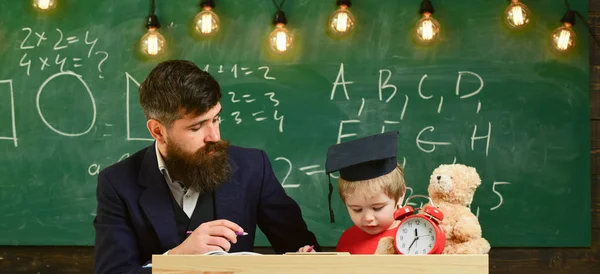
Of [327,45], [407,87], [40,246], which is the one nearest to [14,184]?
[40,246]

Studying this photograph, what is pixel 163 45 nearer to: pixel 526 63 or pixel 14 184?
pixel 14 184

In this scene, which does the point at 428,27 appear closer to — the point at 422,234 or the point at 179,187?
the point at 179,187

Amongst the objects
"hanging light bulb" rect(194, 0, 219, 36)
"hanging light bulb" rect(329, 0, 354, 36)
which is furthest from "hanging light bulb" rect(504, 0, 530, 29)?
"hanging light bulb" rect(194, 0, 219, 36)

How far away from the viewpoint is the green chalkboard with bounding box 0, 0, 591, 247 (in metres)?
3.16

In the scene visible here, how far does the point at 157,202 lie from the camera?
221 cm

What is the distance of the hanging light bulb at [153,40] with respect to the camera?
320 centimetres

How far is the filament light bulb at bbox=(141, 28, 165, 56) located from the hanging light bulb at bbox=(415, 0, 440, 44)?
1.09m

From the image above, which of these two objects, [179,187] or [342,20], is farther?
[342,20]

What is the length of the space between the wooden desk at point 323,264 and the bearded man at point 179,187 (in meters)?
0.56

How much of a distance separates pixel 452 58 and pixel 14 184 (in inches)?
76.8

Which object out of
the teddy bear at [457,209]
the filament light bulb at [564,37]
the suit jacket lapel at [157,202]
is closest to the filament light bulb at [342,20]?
the filament light bulb at [564,37]

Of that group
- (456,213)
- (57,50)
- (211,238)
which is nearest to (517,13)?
(456,213)

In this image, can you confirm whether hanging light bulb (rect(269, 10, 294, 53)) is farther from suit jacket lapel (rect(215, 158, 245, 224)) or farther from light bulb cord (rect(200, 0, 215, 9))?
suit jacket lapel (rect(215, 158, 245, 224))

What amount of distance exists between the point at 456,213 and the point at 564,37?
1571 mm
